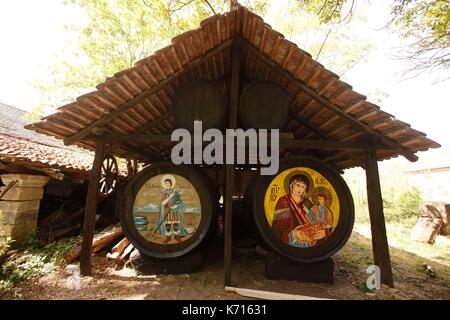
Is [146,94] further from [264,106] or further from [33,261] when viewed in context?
[33,261]

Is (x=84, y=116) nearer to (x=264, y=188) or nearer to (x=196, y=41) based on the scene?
(x=196, y=41)

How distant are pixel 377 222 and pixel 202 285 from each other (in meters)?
2.96

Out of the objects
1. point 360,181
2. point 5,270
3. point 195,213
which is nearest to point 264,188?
point 195,213

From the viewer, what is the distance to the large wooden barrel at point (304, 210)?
11.8ft

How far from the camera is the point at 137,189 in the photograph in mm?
3939

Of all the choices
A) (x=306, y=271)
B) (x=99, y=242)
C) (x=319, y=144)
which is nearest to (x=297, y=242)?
(x=306, y=271)

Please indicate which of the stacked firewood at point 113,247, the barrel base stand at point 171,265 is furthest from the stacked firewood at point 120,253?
the barrel base stand at point 171,265

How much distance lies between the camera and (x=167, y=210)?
3.90 meters

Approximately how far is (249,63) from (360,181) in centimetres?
2081

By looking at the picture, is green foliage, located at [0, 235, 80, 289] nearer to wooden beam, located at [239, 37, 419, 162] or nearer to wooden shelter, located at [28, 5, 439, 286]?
wooden shelter, located at [28, 5, 439, 286]

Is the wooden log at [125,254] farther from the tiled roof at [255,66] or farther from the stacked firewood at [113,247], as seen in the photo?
the tiled roof at [255,66]

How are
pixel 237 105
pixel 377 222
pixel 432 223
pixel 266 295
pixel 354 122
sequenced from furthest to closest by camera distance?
1. pixel 432 223
2. pixel 237 105
3. pixel 377 222
4. pixel 354 122
5. pixel 266 295

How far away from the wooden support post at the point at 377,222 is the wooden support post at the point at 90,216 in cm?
455

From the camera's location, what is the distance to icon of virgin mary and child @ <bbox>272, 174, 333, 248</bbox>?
362cm
